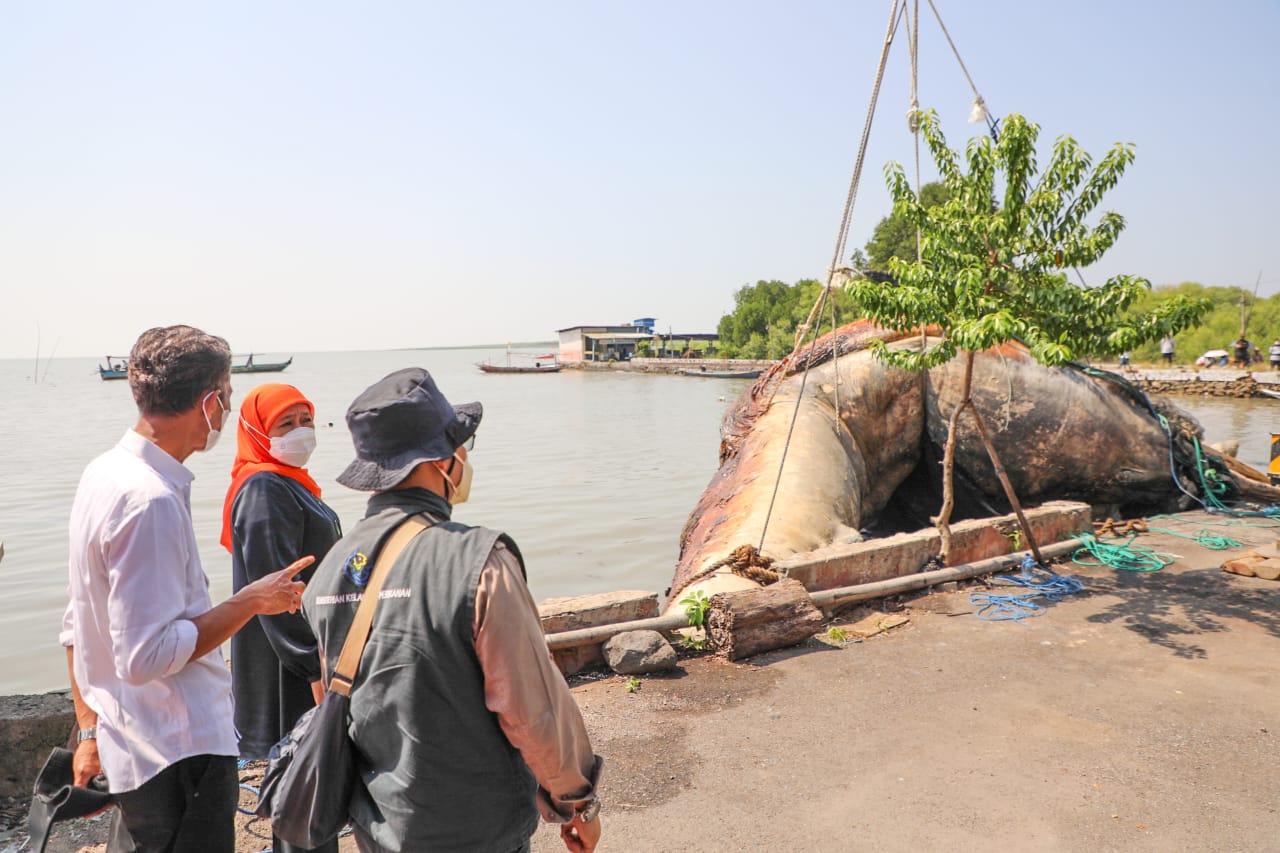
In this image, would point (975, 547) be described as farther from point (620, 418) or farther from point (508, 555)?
point (620, 418)

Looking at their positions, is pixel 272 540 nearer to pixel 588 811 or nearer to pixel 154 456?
pixel 154 456

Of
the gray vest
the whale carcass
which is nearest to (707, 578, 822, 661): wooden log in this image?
the whale carcass

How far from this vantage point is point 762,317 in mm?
75312

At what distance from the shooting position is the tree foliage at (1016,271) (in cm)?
619

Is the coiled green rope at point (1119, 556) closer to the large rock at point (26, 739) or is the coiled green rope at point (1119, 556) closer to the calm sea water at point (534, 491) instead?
the calm sea water at point (534, 491)

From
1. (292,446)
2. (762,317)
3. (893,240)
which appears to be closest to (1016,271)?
(292,446)

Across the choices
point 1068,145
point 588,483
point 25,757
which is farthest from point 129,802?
point 588,483

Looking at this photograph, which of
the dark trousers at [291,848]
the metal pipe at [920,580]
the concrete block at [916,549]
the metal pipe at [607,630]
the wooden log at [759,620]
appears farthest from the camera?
the concrete block at [916,549]

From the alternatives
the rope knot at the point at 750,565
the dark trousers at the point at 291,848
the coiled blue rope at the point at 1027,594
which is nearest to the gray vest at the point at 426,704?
the dark trousers at the point at 291,848

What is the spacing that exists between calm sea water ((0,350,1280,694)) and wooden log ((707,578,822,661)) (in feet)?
16.4

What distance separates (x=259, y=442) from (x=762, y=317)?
243ft

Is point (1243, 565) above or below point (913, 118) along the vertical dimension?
below

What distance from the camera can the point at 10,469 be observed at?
21844mm

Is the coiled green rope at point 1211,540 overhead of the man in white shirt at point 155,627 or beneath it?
beneath
